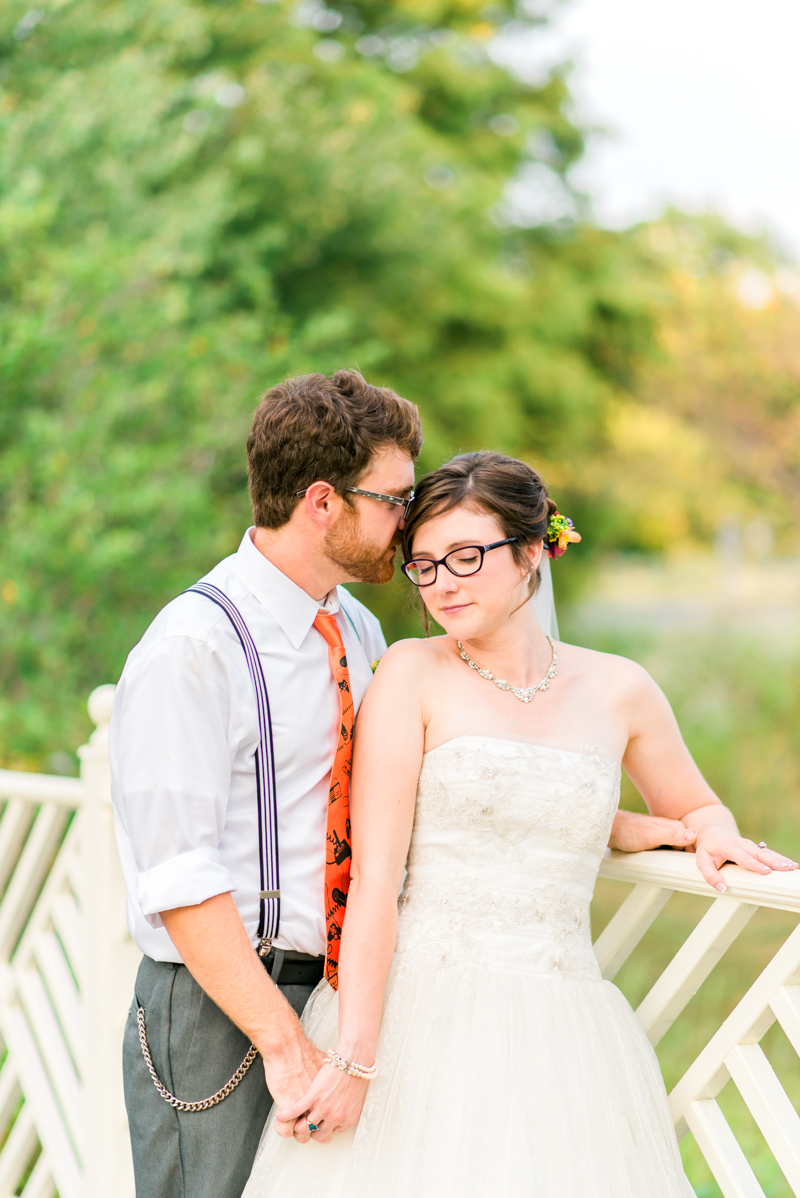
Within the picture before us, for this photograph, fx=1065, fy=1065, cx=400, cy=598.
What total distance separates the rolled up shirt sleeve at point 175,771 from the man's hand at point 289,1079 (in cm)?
30

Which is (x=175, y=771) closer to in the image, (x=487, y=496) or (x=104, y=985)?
(x=487, y=496)

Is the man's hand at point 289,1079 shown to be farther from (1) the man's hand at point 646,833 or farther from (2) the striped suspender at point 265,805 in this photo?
(1) the man's hand at point 646,833

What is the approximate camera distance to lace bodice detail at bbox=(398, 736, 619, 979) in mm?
1942

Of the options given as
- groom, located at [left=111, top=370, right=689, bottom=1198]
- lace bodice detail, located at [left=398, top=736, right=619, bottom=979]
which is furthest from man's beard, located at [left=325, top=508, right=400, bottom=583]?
lace bodice detail, located at [left=398, top=736, right=619, bottom=979]

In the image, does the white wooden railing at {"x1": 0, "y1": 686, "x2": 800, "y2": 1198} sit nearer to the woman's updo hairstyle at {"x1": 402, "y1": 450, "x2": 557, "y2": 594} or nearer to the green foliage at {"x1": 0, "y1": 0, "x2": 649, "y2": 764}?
the woman's updo hairstyle at {"x1": 402, "y1": 450, "x2": 557, "y2": 594}

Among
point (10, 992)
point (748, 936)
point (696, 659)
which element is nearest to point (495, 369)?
point (696, 659)

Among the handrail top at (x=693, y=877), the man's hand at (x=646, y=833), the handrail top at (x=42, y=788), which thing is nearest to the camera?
the handrail top at (x=693, y=877)

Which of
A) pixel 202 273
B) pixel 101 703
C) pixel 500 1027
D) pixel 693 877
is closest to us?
pixel 500 1027

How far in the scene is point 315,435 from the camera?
1.96 meters

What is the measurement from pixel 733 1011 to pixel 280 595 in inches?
Answer: 44.1

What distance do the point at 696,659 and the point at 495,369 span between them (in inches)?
181

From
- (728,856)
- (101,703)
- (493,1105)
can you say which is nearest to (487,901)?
(493,1105)

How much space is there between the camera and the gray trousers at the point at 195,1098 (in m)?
1.90

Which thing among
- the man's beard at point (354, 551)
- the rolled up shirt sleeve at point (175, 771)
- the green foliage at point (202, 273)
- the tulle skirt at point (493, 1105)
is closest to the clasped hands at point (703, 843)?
the tulle skirt at point (493, 1105)
